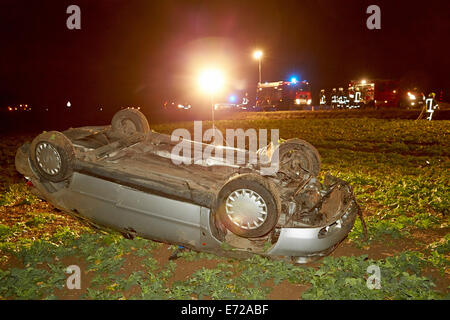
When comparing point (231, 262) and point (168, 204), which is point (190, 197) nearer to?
point (168, 204)

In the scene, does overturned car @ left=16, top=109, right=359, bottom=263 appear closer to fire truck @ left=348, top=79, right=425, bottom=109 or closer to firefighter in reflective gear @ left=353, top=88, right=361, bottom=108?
fire truck @ left=348, top=79, right=425, bottom=109

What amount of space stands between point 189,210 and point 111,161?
1228 mm

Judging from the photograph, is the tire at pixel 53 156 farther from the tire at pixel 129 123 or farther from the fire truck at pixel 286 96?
the fire truck at pixel 286 96

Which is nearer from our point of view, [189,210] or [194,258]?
[189,210]

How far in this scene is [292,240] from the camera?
3.54 m

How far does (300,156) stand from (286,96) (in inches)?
908

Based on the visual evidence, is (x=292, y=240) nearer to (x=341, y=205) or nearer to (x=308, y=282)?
(x=308, y=282)

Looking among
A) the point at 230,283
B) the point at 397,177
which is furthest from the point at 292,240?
the point at 397,177

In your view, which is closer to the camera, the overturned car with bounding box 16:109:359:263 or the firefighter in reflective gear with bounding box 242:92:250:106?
the overturned car with bounding box 16:109:359:263

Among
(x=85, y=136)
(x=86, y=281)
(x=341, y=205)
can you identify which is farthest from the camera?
(x=85, y=136)

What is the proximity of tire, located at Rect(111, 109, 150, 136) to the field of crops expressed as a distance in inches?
55.7

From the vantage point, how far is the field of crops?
3.44 metres

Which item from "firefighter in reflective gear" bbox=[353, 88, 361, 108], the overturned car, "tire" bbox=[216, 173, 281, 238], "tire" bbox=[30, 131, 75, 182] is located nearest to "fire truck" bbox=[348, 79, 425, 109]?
"firefighter in reflective gear" bbox=[353, 88, 361, 108]

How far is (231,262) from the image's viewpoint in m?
4.02
